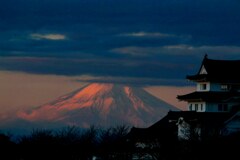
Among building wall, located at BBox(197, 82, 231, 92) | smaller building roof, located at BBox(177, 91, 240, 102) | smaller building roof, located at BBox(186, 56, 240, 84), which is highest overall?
smaller building roof, located at BBox(186, 56, 240, 84)

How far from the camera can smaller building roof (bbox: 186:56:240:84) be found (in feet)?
226

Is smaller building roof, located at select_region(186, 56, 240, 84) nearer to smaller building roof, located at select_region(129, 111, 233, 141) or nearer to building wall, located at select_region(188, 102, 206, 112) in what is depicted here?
building wall, located at select_region(188, 102, 206, 112)

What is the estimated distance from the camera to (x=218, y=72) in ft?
227

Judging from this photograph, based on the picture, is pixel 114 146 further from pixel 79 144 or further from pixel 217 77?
pixel 217 77

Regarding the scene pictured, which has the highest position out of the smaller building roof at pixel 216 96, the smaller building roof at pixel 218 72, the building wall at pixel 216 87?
the smaller building roof at pixel 218 72

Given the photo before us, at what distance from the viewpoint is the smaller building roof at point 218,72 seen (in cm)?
6875

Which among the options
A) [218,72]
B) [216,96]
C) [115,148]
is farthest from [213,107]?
[115,148]

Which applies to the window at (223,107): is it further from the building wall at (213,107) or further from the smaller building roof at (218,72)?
the smaller building roof at (218,72)

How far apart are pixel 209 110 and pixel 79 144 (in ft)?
40.4

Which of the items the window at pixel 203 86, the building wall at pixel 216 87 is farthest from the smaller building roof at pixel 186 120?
the window at pixel 203 86

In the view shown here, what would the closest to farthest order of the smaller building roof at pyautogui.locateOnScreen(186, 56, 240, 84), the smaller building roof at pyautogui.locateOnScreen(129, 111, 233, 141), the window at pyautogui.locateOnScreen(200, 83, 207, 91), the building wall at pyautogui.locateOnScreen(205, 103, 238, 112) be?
the smaller building roof at pyautogui.locateOnScreen(129, 111, 233, 141), the building wall at pyautogui.locateOnScreen(205, 103, 238, 112), the smaller building roof at pyautogui.locateOnScreen(186, 56, 240, 84), the window at pyautogui.locateOnScreen(200, 83, 207, 91)

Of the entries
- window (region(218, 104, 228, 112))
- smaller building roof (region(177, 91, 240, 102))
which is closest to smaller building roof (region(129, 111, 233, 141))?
window (region(218, 104, 228, 112))

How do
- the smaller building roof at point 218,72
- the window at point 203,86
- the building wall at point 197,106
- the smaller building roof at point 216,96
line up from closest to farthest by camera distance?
1. the smaller building roof at point 216,96
2. the building wall at point 197,106
3. the smaller building roof at point 218,72
4. the window at point 203,86

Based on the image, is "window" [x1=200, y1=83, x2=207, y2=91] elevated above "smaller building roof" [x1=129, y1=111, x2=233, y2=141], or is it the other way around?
"window" [x1=200, y1=83, x2=207, y2=91]
